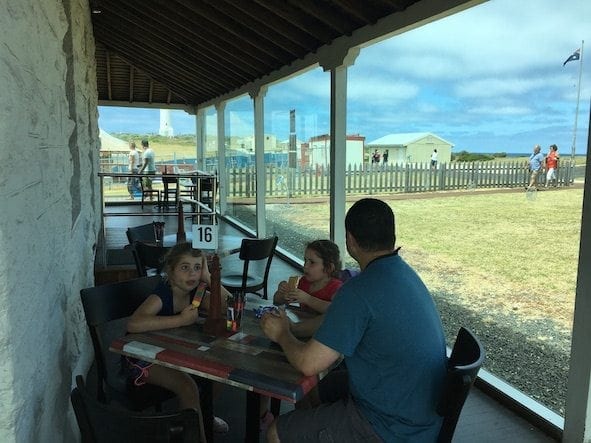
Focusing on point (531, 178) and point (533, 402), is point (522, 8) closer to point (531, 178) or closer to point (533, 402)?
point (531, 178)

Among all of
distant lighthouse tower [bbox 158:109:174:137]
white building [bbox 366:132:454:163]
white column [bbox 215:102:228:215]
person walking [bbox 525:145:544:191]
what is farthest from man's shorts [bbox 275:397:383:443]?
distant lighthouse tower [bbox 158:109:174:137]

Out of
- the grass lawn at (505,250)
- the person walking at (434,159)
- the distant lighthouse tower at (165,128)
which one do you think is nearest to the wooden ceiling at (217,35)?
the grass lawn at (505,250)

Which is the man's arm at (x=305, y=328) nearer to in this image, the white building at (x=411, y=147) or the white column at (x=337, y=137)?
the white column at (x=337, y=137)

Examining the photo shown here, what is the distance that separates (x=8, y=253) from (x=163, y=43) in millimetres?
7294

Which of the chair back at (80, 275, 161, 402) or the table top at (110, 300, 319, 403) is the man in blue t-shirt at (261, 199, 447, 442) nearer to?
the table top at (110, 300, 319, 403)

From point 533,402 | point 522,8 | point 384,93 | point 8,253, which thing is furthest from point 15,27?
point 384,93

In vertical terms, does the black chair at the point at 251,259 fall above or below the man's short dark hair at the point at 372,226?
below

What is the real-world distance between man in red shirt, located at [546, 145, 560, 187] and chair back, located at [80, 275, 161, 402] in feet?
11.3

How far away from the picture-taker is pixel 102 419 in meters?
1.27

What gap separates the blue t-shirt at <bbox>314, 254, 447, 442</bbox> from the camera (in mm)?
1523

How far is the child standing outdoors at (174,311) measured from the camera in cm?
205

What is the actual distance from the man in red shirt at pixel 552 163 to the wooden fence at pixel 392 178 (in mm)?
1825

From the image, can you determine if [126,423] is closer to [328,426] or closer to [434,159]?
[328,426]

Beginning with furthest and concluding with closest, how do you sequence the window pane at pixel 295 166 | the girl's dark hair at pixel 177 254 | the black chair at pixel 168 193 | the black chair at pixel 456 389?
the black chair at pixel 168 193 < the window pane at pixel 295 166 < the girl's dark hair at pixel 177 254 < the black chair at pixel 456 389
